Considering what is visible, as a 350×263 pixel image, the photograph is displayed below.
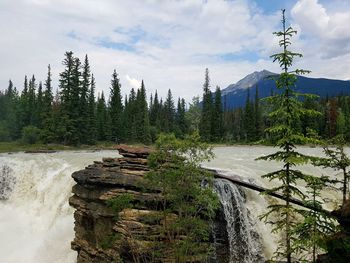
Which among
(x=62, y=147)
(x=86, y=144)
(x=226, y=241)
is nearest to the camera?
(x=226, y=241)

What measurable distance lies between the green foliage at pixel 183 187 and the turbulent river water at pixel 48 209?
3553mm

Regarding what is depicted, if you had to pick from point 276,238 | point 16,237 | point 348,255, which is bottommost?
point 16,237

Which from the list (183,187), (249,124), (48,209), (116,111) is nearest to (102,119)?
(116,111)

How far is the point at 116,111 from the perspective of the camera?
8838 centimetres

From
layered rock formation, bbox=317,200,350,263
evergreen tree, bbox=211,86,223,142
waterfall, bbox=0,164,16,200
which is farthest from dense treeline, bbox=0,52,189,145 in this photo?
layered rock formation, bbox=317,200,350,263

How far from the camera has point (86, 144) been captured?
74.4 metres

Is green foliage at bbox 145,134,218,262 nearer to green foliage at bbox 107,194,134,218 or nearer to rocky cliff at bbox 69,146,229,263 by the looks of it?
rocky cliff at bbox 69,146,229,263

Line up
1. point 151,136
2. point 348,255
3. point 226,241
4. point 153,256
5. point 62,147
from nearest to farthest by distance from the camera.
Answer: point 348,255 → point 153,256 → point 226,241 → point 62,147 → point 151,136

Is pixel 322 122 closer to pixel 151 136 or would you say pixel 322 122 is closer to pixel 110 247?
pixel 151 136

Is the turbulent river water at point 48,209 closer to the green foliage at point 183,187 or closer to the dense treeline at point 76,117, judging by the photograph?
the green foliage at point 183,187

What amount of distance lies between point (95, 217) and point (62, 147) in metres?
47.9

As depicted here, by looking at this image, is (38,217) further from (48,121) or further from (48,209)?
(48,121)

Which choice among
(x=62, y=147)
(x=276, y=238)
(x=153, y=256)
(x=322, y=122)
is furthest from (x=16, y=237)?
(x=322, y=122)

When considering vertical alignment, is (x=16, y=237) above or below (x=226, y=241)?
below
